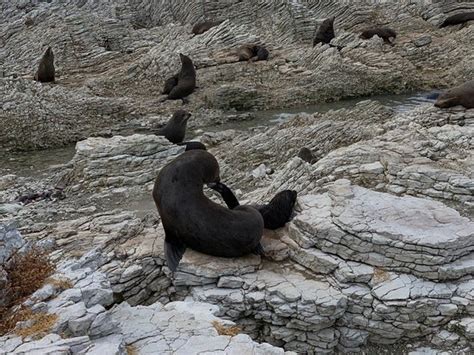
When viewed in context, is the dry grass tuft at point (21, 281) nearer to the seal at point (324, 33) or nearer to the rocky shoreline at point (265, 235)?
the rocky shoreline at point (265, 235)

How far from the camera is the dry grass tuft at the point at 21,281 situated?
5141 mm

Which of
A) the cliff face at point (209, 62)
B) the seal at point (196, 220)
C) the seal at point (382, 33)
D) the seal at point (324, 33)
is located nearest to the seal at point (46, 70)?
the cliff face at point (209, 62)

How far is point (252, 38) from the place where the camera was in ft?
80.2

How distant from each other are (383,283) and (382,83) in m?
16.4

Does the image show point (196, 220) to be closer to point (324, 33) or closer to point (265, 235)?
point (265, 235)

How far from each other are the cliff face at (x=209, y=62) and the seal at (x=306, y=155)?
6.99 m

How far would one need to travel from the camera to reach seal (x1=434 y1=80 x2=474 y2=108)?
506 inches

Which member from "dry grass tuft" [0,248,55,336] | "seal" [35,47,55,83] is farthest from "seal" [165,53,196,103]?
"dry grass tuft" [0,248,55,336]

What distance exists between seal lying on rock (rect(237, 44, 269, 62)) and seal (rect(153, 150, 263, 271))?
52.4ft

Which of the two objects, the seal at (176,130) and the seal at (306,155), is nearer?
the seal at (306,155)

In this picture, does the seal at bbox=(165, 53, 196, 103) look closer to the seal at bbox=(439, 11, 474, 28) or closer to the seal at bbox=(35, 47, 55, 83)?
the seal at bbox=(35, 47, 55, 83)

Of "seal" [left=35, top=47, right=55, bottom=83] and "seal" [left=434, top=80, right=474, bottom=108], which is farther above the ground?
"seal" [left=35, top=47, right=55, bottom=83]

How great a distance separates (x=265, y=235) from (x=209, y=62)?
51.5ft

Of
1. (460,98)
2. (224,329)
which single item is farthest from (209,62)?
(224,329)
